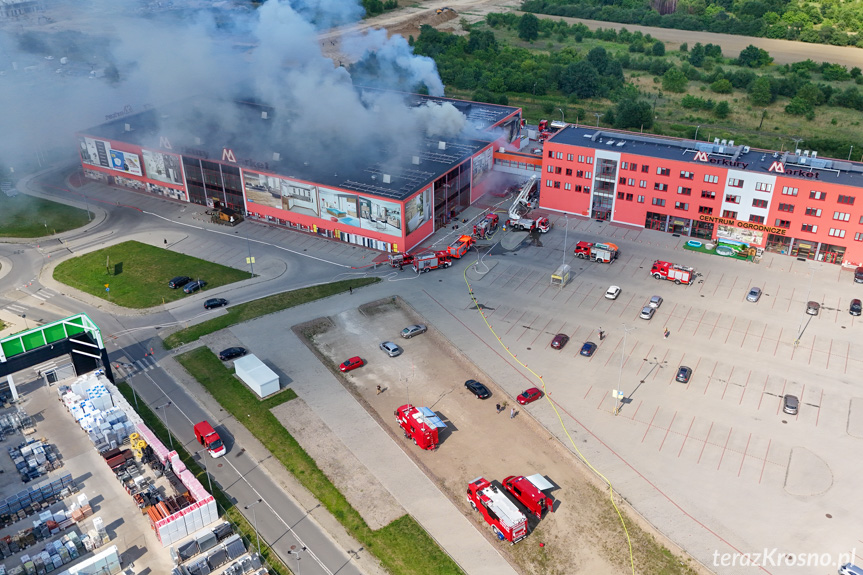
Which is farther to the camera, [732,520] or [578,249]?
[578,249]

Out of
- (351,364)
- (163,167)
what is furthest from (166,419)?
(163,167)

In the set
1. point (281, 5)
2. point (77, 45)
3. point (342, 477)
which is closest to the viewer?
point (342, 477)

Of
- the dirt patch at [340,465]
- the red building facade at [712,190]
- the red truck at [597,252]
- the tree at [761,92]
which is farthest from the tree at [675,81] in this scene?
the dirt patch at [340,465]

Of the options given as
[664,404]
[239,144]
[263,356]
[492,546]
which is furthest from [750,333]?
[239,144]

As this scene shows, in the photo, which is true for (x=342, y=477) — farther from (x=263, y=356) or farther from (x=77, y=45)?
(x=77, y=45)

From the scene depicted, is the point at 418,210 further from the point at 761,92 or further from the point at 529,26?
the point at 529,26

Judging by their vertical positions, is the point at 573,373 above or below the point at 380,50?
below
